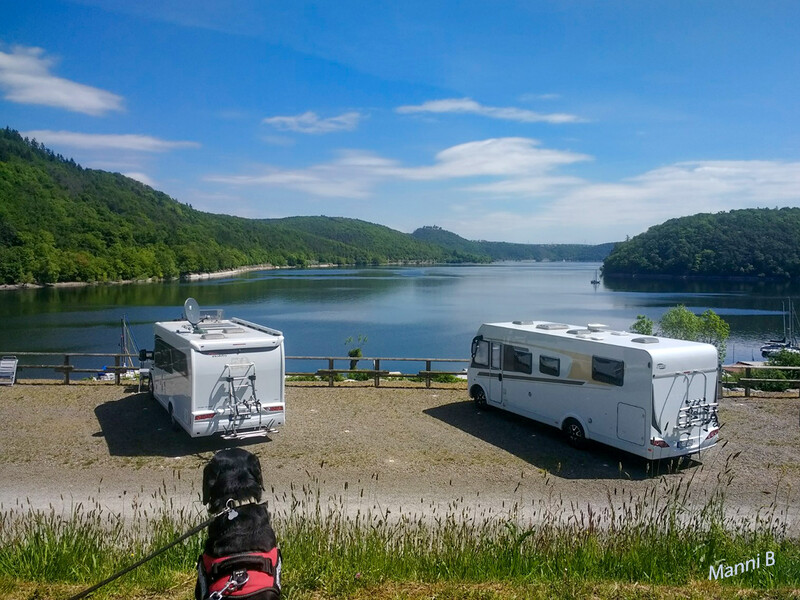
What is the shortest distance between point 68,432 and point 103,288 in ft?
352

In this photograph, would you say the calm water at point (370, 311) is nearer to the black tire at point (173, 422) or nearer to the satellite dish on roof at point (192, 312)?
the satellite dish on roof at point (192, 312)

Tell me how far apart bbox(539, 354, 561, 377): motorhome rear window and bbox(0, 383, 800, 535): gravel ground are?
Result: 139 cm

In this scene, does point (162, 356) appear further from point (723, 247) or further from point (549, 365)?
point (723, 247)

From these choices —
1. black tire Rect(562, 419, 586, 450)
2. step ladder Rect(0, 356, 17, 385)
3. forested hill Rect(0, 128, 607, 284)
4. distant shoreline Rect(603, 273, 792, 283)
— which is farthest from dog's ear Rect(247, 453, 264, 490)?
distant shoreline Rect(603, 273, 792, 283)

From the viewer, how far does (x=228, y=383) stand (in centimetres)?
1158

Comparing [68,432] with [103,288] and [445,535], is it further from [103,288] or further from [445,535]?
[103,288]

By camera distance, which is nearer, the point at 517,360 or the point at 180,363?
the point at 180,363

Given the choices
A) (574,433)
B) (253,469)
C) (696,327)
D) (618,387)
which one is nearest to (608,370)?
(618,387)

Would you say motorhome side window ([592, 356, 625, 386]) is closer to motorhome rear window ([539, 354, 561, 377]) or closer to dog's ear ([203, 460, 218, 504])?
motorhome rear window ([539, 354, 561, 377])

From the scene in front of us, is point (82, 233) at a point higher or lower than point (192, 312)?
higher

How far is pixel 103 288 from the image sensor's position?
10919 centimetres

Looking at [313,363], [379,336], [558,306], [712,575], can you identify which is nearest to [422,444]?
[712,575]

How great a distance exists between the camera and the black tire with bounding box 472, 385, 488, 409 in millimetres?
14859

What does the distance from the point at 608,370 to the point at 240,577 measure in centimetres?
966
